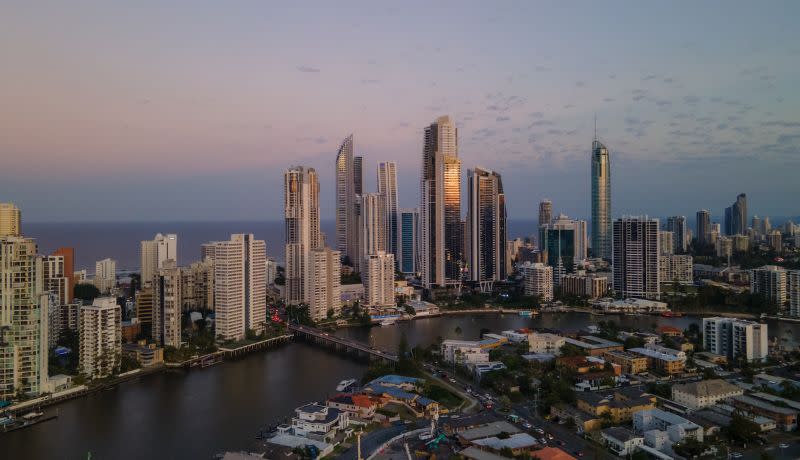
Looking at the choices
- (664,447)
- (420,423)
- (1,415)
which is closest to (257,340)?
(1,415)

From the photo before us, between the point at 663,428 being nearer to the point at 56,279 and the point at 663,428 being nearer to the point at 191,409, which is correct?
the point at 191,409

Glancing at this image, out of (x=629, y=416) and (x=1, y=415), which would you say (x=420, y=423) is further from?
(x=1, y=415)

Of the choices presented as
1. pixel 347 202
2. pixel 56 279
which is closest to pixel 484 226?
pixel 347 202

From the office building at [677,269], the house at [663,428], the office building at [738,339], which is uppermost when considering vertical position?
the office building at [677,269]

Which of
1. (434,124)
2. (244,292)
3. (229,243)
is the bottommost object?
(244,292)

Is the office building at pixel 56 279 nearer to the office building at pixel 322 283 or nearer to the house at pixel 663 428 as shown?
the office building at pixel 322 283

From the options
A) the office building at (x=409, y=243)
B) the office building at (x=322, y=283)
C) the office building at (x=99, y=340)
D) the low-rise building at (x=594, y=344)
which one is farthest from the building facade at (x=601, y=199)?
the office building at (x=99, y=340)
